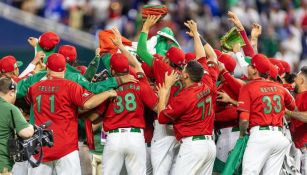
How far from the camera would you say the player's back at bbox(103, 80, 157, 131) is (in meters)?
14.5

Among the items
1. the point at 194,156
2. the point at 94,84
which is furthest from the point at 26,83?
the point at 194,156

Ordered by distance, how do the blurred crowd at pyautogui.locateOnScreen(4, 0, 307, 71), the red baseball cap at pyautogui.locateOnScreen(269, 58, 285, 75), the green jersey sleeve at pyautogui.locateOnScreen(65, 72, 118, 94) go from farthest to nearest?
the blurred crowd at pyautogui.locateOnScreen(4, 0, 307, 71)
the red baseball cap at pyautogui.locateOnScreen(269, 58, 285, 75)
the green jersey sleeve at pyautogui.locateOnScreen(65, 72, 118, 94)

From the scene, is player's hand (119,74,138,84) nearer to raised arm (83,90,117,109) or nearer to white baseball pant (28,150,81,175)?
raised arm (83,90,117,109)

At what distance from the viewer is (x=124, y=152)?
14.4m

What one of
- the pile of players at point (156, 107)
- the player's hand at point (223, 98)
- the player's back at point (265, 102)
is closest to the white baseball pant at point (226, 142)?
the pile of players at point (156, 107)

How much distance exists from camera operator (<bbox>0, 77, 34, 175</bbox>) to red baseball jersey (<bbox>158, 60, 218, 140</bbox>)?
2.13m

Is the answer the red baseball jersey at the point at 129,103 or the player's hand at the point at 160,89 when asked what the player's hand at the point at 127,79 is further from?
the player's hand at the point at 160,89

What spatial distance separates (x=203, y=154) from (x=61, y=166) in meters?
1.98

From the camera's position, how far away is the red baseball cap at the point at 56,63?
1413cm

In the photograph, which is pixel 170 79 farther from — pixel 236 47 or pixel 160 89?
pixel 236 47

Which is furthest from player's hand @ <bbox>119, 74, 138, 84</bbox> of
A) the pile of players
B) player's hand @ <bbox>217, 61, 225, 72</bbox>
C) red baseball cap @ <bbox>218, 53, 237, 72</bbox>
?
red baseball cap @ <bbox>218, 53, 237, 72</bbox>

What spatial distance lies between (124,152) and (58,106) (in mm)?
1152

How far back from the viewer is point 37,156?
46.2 ft

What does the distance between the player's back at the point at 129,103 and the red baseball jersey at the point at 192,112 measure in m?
0.36
